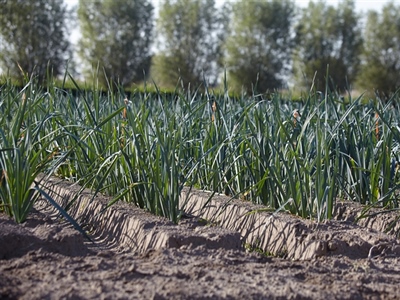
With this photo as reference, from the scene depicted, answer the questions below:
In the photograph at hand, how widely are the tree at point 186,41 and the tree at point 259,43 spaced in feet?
2.41

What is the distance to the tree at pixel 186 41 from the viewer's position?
73.1 feet

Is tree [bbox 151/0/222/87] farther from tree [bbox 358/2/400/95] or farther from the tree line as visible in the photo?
tree [bbox 358/2/400/95]

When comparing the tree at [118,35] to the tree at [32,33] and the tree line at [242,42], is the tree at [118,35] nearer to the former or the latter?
the tree line at [242,42]

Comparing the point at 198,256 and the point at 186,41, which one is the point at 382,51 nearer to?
the point at 186,41

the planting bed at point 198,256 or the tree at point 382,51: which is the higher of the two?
the tree at point 382,51

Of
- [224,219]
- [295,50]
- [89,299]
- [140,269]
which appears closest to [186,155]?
[224,219]

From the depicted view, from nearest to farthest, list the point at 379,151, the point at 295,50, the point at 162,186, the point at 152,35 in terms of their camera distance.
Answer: the point at 162,186, the point at 379,151, the point at 152,35, the point at 295,50

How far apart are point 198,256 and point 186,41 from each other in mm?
20961

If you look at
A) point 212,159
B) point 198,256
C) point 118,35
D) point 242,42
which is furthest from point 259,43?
point 198,256

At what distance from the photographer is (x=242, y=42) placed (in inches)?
904

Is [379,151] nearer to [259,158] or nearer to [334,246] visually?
[259,158]

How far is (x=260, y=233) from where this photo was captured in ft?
8.75

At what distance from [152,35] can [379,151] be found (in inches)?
758

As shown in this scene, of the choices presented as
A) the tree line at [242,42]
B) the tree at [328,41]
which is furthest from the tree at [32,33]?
→ the tree at [328,41]
